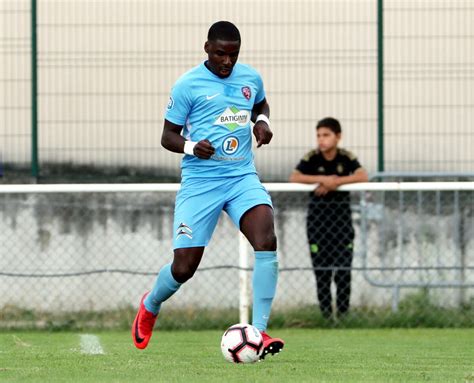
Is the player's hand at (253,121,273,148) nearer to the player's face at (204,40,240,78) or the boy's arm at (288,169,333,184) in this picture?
the player's face at (204,40,240,78)

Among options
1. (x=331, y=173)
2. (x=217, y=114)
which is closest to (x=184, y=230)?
(x=217, y=114)

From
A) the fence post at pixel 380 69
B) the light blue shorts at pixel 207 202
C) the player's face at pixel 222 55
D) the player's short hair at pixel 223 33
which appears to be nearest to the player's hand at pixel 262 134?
the light blue shorts at pixel 207 202

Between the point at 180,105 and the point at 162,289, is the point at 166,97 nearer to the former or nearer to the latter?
the point at 162,289

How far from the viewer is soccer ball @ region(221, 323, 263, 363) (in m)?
7.70

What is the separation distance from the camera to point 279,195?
521 inches

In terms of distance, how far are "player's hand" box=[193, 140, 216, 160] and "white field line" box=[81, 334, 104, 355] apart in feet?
5.63

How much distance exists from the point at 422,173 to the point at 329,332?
2198 mm

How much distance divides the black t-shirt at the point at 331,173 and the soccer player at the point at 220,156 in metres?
3.78

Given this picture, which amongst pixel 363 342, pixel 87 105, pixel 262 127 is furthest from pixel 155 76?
pixel 262 127

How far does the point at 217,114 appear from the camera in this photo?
27.2 feet

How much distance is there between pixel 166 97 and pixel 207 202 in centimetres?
536

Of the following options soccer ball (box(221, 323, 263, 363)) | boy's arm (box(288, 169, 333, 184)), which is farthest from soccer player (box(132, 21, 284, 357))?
boy's arm (box(288, 169, 333, 184))

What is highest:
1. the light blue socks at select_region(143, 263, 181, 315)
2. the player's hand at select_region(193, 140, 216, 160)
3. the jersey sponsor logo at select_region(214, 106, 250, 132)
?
the jersey sponsor logo at select_region(214, 106, 250, 132)

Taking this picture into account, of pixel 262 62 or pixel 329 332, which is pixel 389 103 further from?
pixel 329 332
